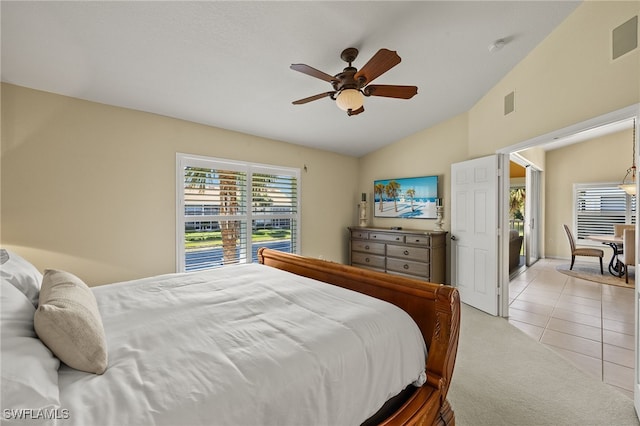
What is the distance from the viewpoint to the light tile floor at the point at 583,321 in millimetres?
2406

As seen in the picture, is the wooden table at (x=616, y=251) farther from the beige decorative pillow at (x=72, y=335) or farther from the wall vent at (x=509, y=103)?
the beige decorative pillow at (x=72, y=335)

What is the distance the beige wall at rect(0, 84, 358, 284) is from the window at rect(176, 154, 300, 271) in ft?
0.52

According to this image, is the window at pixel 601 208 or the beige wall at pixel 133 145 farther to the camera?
the window at pixel 601 208

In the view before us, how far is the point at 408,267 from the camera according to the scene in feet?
14.2

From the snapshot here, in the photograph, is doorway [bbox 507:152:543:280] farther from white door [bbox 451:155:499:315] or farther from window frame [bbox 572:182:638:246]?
white door [bbox 451:155:499:315]

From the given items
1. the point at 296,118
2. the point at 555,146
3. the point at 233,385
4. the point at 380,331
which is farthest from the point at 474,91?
the point at 555,146

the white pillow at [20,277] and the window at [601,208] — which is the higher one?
the window at [601,208]

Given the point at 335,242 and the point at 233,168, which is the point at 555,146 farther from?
the point at 233,168

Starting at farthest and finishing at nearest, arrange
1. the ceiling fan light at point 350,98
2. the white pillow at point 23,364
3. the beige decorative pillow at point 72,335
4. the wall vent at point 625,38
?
the ceiling fan light at point 350,98 < the wall vent at point 625,38 < the beige decorative pillow at point 72,335 < the white pillow at point 23,364

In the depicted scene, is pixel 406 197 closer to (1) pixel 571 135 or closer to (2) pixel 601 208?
(1) pixel 571 135

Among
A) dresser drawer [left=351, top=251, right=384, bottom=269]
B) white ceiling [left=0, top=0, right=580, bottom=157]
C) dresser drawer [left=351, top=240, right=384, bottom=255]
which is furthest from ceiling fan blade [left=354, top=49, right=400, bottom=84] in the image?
dresser drawer [left=351, top=251, right=384, bottom=269]

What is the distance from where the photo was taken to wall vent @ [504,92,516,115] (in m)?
3.26

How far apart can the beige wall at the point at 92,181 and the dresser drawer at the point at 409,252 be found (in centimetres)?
299

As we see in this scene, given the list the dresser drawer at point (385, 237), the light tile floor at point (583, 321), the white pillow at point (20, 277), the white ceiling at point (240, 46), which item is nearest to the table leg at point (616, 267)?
the light tile floor at point (583, 321)
